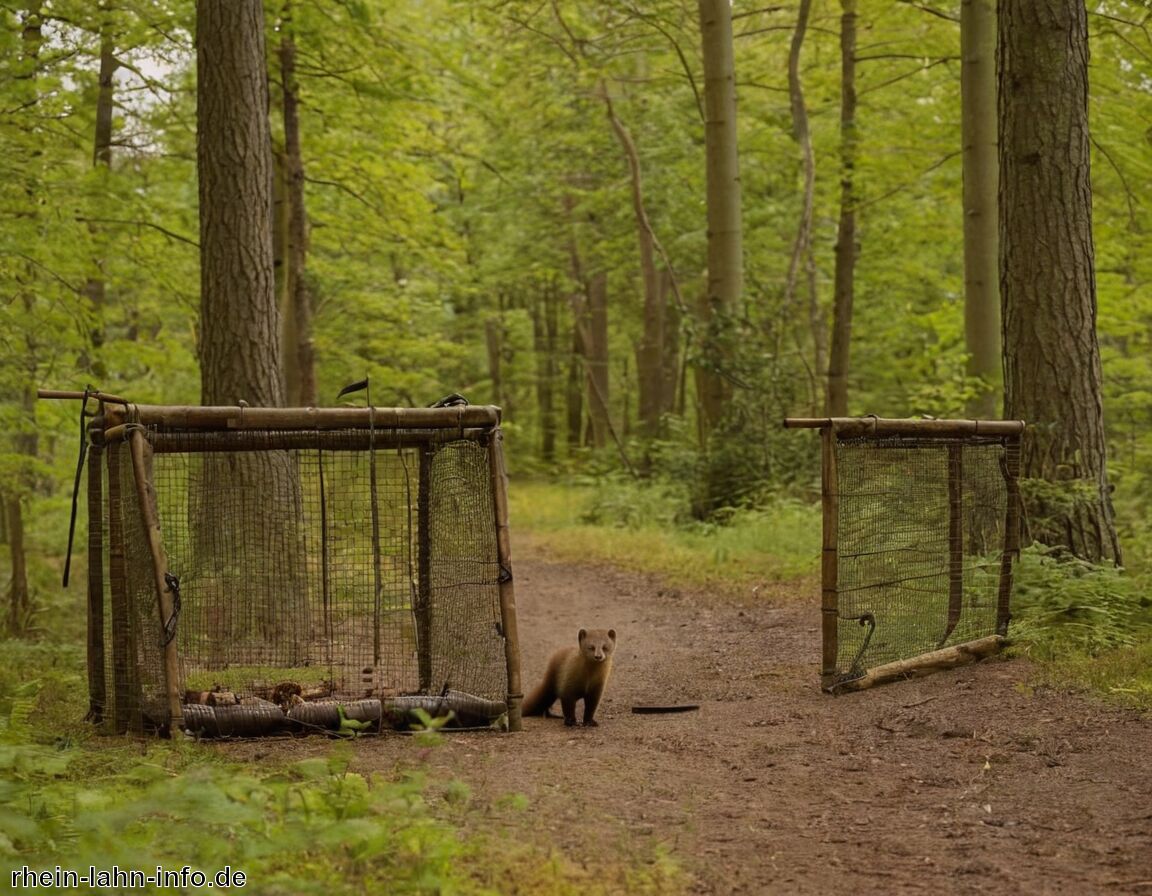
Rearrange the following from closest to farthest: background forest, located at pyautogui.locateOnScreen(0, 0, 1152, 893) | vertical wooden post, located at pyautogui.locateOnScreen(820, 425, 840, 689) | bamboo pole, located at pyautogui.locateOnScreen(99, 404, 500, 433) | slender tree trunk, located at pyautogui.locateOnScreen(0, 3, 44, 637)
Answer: bamboo pole, located at pyautogui.locateOnScreen(99, 404, 500, 433), background forest, located at pyautogui.locateOnScreen(0, 0, 1152, 893), vertical wooden post, located at pyautogui.locateOnScreen(820, 425, 840, 689), slender tree trunk, located at pyautogui.locateOnScreen(0, 3, 44, 637)

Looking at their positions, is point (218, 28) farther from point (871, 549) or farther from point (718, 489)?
point (718, 489)

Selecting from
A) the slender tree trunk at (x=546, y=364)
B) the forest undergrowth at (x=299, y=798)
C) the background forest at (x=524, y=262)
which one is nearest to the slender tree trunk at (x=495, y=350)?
the slender tree trunk at (x=546, y=364)

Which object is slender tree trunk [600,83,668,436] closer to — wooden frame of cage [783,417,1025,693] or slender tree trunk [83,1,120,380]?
slender tree trunk [83,1,120,380]

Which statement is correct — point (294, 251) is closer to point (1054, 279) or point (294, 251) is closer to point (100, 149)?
point (100, 149)

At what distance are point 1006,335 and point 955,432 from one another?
171 centimetres

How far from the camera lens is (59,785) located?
15.3 feet

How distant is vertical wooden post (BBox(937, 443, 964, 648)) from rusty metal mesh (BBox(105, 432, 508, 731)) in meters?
3.44

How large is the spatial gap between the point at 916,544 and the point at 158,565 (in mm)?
5122

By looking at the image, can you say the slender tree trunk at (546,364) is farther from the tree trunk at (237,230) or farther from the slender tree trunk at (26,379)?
the tree trunk at (237,230)

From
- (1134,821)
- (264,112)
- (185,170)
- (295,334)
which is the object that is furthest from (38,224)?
(1134,821)

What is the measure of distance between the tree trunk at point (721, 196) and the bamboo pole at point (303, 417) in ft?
35.6

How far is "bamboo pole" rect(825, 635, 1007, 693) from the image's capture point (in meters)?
7.78

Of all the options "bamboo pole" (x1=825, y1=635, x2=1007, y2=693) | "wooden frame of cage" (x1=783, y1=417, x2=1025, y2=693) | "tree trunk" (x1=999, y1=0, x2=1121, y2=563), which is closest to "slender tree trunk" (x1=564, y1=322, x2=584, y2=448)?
"tree trunk" (x1=999, y1=0, x2=1121, y2=563)

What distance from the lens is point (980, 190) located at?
14.3 m
